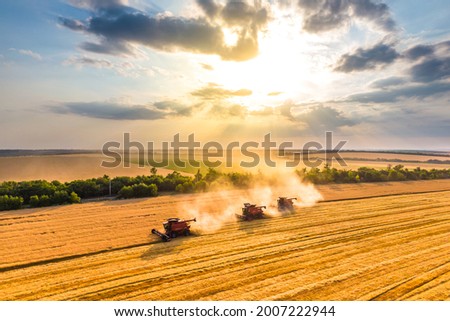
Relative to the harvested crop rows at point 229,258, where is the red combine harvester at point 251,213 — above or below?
above

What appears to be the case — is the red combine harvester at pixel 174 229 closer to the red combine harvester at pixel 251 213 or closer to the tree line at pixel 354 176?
the red combine harvester at pixel 251 213

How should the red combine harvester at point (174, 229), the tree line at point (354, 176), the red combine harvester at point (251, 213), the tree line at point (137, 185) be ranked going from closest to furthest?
the red combine harvester at point (174, 229), the red combine harvester at point (251, 213), the tree line at point (137, 185), the tree line at point (354, 176)

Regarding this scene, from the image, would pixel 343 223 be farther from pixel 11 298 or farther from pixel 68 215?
pixel 68 215

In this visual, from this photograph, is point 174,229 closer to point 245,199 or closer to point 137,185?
point 245,199

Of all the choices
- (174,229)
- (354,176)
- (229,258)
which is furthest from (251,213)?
(354,176)

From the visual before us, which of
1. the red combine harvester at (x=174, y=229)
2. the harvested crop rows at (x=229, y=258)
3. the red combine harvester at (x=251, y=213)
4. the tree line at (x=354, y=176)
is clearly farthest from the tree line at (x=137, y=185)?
the red combine harvester at (x=174, y=229)

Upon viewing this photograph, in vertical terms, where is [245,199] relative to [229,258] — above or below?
above

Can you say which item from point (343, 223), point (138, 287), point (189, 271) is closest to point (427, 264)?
point (343, 223)
